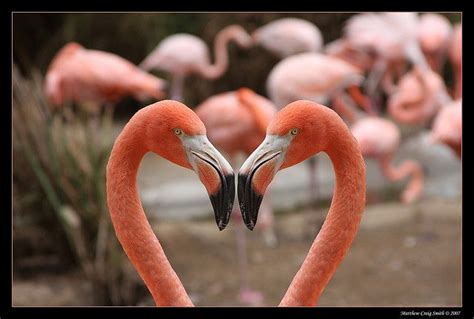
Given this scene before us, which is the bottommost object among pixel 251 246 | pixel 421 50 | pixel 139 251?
pixel 251 246

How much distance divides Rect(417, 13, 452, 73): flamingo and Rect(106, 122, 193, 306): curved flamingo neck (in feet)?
9.77

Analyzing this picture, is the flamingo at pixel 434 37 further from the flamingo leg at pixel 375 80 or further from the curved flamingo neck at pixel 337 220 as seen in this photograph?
the curved flamingo neck at pixel 337 220

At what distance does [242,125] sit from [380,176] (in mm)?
1253

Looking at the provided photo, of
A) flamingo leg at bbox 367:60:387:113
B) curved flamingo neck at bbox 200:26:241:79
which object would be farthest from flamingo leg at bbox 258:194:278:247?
flamingo leg at bbox 367:60:387:113

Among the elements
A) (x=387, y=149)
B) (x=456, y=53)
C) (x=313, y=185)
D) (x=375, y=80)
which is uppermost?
(x=456, y=53)

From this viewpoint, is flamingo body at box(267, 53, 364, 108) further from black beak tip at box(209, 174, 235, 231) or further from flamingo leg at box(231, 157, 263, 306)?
black beak tip at box(209, 174, 235, 231)

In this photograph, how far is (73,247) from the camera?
146 inches

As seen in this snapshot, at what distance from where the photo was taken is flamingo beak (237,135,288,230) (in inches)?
64.3

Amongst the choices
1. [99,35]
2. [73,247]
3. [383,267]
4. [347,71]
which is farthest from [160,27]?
[383,267]

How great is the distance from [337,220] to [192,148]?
0.33 metres

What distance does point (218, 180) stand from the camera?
5.36ft

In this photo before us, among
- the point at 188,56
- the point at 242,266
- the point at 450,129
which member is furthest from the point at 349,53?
the point at 242,266

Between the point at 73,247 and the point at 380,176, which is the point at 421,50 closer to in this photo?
the point at 380,176

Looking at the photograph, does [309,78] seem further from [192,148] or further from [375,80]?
[192,148]
